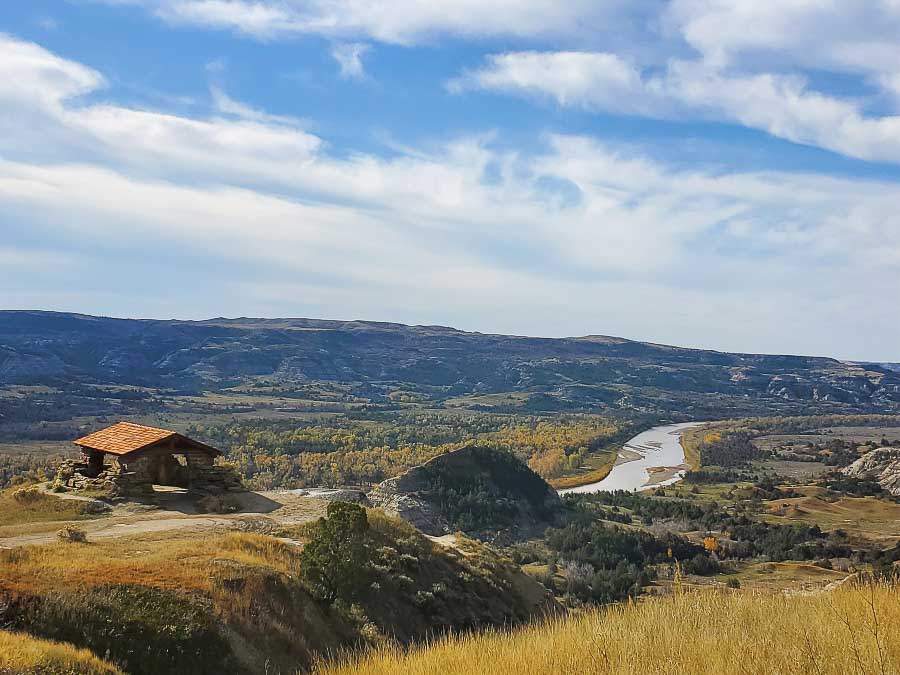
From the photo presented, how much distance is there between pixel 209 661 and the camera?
11727 mm

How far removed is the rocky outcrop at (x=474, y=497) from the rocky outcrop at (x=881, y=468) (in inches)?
2057

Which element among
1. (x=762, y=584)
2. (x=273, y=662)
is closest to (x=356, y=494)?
(x=762, y=584)

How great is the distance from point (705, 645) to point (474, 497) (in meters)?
→ 60.1

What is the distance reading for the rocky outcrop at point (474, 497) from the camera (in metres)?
60.1

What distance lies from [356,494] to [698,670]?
39.1m

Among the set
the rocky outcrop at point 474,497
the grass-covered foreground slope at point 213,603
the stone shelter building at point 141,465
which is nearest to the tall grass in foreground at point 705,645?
the grass-covered foreground slope at point 213,603

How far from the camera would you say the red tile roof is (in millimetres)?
28578

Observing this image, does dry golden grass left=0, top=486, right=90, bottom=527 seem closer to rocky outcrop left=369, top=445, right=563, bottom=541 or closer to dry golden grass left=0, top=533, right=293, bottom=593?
dry golden grass left=0, top=533, right=293, bottom=593

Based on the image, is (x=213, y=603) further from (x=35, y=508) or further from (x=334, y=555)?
(x=35, y=508)

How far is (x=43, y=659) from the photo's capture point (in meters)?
7.96

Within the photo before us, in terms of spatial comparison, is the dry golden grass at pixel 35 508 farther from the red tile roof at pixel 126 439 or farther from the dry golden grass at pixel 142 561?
the dry golden grass at pixel 142 561

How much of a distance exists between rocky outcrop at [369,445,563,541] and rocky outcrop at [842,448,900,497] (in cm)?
5224

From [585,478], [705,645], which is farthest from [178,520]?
[585,478]

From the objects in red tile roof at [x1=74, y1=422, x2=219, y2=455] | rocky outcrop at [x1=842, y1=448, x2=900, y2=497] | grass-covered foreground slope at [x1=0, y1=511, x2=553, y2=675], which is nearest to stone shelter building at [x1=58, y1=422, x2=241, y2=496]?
red tile roof at [x1=74, y1=422, x2=219, y2=455]
